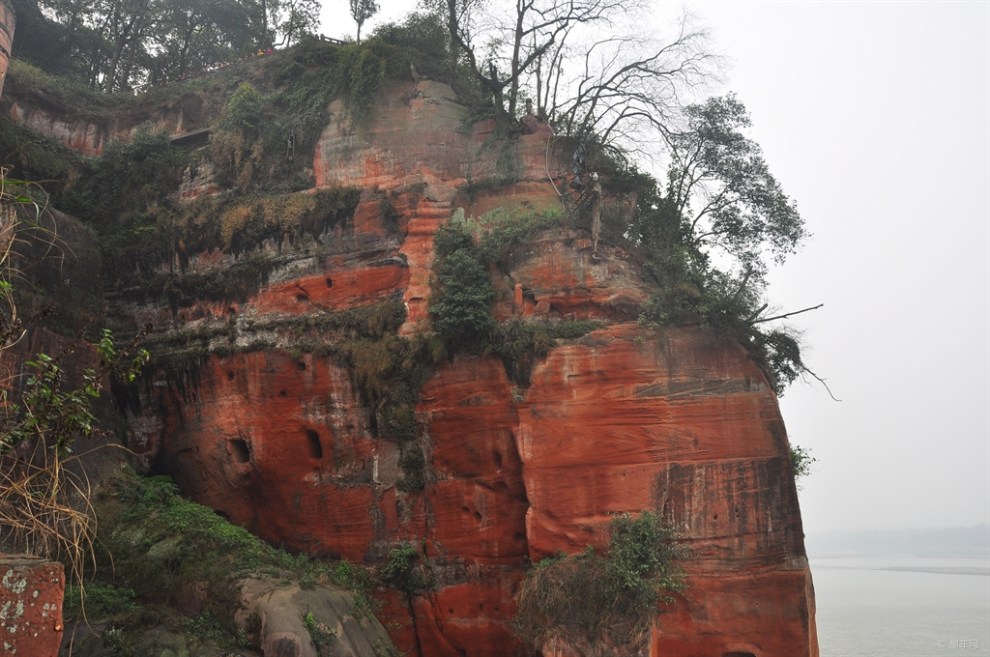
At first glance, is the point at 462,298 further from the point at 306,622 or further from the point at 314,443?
the point at 306,622

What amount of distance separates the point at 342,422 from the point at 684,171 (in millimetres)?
10333

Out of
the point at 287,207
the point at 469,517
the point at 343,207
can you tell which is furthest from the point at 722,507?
the point at 287,207

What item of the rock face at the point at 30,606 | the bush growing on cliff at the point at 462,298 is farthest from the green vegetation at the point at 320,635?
the rock face at the point at 30,606

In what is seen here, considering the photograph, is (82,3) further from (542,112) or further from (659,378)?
(659,378)

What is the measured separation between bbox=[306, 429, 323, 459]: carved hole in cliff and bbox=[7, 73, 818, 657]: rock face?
0.03 metres

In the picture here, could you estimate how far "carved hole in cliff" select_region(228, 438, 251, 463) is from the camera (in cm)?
1770

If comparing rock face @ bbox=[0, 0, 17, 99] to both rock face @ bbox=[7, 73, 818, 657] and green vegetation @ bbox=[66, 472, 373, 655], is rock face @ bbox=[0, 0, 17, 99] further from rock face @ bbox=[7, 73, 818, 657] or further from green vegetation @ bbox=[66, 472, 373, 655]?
green vegetation @ bbox=[66, 472, 373, 655]

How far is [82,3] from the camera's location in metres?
26.0

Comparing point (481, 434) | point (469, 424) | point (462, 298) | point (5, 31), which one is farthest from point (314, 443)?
point (5, 31)

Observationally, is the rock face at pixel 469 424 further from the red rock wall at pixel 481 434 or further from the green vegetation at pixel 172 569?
the green vegetation at pixel 172 569

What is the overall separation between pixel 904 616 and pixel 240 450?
154 feet

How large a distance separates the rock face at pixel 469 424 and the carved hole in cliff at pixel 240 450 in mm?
52

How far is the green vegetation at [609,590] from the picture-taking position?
13750 millimetres

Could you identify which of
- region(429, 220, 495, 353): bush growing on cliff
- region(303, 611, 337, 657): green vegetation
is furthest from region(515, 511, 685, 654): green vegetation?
region(429, 220, 495, 353): bush growing on cliff
